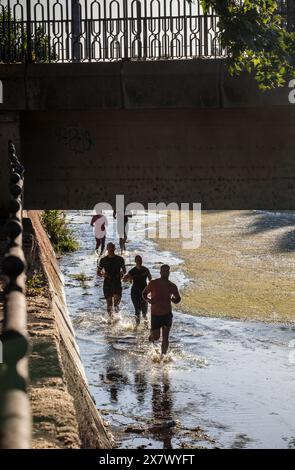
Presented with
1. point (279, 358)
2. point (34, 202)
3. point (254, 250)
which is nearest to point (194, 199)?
point (34, 202)

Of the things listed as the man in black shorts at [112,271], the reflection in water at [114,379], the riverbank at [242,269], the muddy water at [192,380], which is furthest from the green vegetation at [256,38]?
the riverbank at [242,269]

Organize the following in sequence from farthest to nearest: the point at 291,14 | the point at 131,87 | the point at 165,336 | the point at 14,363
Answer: the point at 165,336, the point at 291,14, the point at 131,87, the point at 14,363

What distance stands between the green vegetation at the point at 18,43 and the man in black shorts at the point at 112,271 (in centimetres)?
550

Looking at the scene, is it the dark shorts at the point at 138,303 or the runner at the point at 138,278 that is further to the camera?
the dark shorts at the point at 138,303

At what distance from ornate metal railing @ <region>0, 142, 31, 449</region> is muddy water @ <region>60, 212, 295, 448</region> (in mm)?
7730

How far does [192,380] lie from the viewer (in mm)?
14242

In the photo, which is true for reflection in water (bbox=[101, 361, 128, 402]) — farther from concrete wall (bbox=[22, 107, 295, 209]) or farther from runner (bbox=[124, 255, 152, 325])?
concrete wall (bbox=[22, 107, 295, 209])

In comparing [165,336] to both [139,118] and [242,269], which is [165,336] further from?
[242,269]

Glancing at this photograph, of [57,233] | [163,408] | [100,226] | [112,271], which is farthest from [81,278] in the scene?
[163,408]

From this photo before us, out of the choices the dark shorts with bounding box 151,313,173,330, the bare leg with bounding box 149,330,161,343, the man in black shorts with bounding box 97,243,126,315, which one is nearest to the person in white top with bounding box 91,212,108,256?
the man in black shorts with bounding box 97,243,126,315

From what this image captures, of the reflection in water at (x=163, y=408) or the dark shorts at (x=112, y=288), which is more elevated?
the dark shorts at (x=112, y=288)

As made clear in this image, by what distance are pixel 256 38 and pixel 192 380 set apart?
617 centimetres

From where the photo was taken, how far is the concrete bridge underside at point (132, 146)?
11.9m

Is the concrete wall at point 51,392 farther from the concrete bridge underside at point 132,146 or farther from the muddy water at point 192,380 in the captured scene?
the concrete bridge underside at point 132,146
